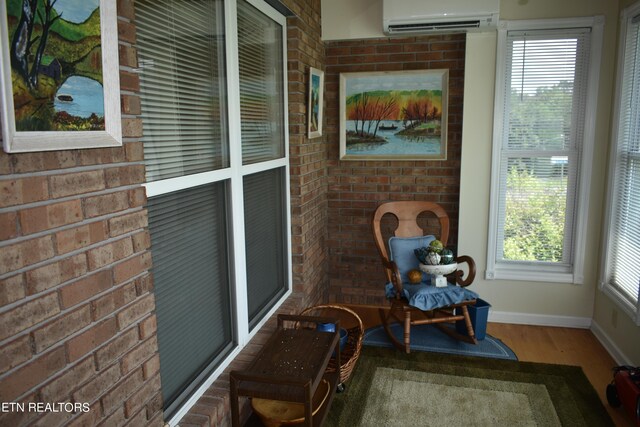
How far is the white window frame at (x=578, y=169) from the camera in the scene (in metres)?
3.50

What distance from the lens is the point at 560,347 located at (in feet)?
11.4

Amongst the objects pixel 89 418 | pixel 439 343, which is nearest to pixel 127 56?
pixel 89 418

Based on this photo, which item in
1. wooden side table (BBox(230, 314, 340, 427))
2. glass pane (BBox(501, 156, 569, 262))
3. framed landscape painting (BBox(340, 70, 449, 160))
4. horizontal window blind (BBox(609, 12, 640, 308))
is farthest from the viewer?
framed landscape painting (BBox(340, 70, 449, 160))

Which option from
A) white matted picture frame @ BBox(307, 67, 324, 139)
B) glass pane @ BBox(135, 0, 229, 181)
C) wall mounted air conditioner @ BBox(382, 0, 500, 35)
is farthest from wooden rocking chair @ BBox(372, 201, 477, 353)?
glass pane @ BBox(135, 0, 229, 181)

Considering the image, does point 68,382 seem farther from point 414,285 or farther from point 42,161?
point 414,285

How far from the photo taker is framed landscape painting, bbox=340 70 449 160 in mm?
3873

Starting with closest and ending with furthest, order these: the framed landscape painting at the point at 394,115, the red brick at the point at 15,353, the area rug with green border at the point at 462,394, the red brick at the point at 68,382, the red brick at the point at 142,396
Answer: the red brick at the point at 15,353 → the red brick at the point at 68,382 → the red brick at the point at 142,396 → the area rug with green border at the point at 462,394 → the framed landscape painting at the point at 394,115

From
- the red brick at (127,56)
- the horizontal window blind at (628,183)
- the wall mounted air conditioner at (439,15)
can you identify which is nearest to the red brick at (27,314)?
the red brick at (127,56)

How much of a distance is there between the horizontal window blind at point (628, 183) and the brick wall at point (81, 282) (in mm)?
2917

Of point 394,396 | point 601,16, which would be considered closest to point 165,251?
point 394,396

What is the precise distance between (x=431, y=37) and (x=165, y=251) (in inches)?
114

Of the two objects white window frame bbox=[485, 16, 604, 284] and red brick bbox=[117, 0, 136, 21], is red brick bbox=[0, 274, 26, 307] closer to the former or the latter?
red brick bbox=[117, 0, 136, 21]

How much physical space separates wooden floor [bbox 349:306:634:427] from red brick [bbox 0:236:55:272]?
9.72 feet

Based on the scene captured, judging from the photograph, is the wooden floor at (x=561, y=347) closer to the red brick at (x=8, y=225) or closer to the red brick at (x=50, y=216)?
the red brick at (x=50, y=216)
